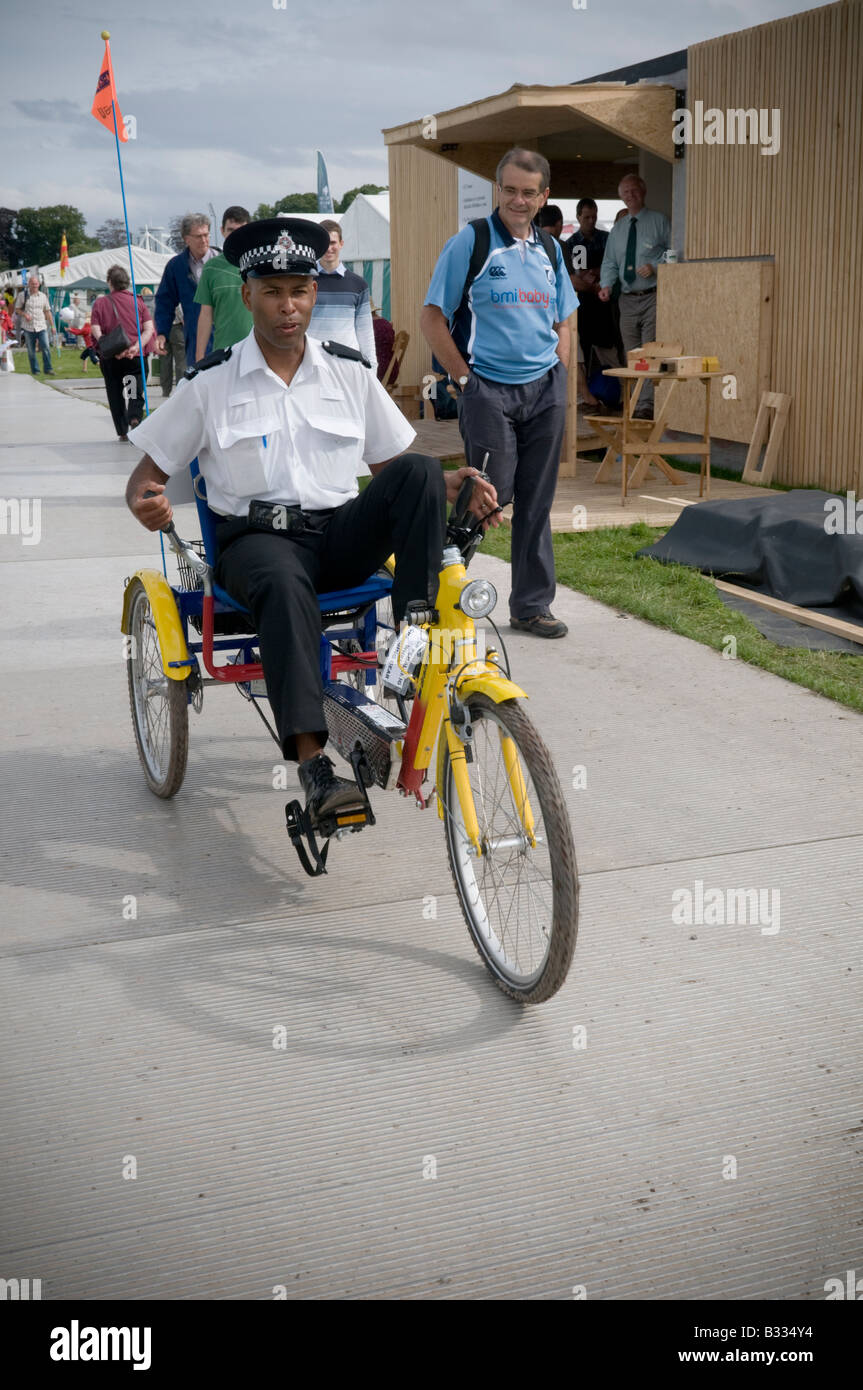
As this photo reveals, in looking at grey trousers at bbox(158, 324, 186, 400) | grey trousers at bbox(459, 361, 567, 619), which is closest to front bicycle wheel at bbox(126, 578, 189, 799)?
grey trousers at bbox(459, 361, 567, 619)

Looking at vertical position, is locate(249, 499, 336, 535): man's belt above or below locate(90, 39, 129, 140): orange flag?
below

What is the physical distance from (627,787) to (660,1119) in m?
1.82

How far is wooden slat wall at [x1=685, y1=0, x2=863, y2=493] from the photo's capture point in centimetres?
953

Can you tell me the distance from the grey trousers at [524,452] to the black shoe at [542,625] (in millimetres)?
28

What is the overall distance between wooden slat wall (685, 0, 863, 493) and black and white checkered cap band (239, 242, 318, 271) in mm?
7039

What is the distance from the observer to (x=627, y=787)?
436cm

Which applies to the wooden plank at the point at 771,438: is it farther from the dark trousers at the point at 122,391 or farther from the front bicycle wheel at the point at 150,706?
the front bicycle wheel at the point at 150,706

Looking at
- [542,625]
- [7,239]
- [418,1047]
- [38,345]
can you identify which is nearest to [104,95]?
[542,625]

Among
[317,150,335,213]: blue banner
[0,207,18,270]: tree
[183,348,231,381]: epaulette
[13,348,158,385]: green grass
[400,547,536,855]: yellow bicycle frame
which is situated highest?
[0,207,18,270]: tree

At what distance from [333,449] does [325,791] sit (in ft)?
3.83

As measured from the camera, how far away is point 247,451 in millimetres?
3777

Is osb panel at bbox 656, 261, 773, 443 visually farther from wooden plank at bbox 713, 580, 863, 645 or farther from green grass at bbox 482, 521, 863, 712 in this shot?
wooden plank at bbox 713, 580, 863, 645
